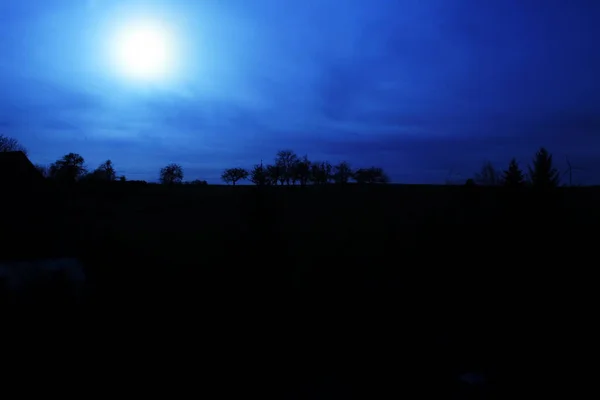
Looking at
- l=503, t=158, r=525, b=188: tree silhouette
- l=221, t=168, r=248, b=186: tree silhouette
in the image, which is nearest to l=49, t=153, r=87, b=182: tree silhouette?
l=221, t=168, r=248, b=186: tree silhouette

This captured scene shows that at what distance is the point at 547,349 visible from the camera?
8.03m

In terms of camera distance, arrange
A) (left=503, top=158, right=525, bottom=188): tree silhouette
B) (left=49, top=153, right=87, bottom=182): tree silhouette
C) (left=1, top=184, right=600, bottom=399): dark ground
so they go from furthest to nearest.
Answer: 1. (left=49, top=153, right=87, bottom=182): tree silhouette
2. (left=503, top=158, right=525, bottom=188): tree silhouette
3. (left=1, top=184, right=600, bottom=399): dark ground

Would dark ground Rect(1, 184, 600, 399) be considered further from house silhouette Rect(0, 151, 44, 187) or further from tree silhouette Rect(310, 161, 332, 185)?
tree silhouette Rect(310, 161, 332, 185)

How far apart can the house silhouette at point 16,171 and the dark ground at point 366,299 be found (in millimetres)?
1615

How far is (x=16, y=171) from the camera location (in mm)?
17031

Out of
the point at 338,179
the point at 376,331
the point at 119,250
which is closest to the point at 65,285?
the point at 119,250

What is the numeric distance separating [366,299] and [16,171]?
1649cm

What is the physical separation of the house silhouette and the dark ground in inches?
63.6

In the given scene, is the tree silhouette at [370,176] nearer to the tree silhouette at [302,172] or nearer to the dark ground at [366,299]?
the tree silhouette at [302,172]

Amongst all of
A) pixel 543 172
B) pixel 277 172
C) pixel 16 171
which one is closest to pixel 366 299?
pixel 543 172

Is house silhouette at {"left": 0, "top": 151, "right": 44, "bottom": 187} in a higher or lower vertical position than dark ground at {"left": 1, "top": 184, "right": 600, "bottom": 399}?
higher

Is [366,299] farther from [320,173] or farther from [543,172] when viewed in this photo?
[320,173]

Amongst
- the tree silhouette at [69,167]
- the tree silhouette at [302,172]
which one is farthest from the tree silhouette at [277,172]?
the tree silhouette at [69,167]

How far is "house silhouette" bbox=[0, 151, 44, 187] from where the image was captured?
627 inches
